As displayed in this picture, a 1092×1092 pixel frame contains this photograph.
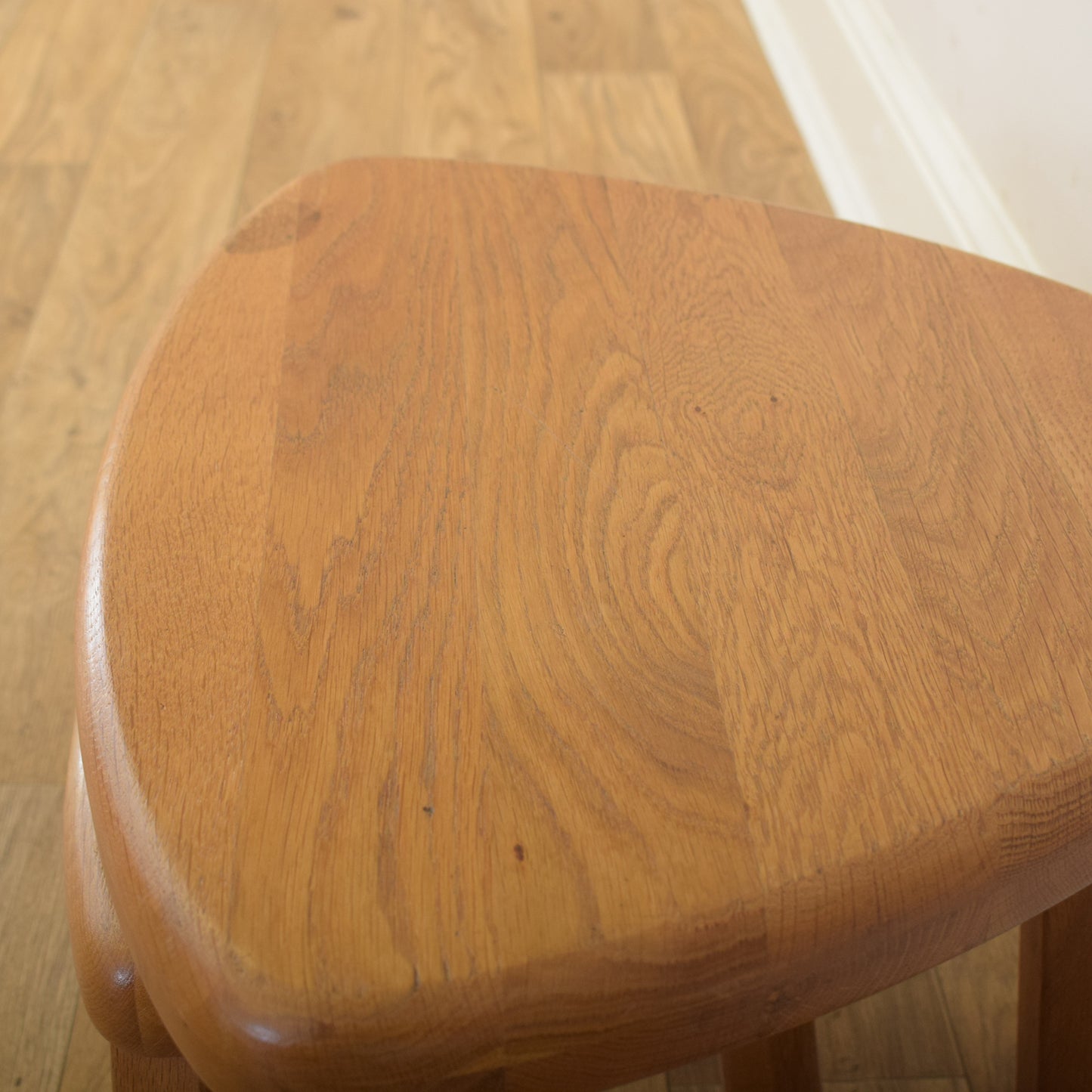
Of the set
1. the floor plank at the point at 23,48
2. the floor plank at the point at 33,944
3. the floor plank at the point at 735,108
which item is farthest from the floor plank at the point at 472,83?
the floor plank at the point at 33,944

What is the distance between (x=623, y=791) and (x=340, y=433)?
17 cm

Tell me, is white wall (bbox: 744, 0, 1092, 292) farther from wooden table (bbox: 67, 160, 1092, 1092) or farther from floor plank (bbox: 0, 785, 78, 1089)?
floor plank (bbox: 0, 785, 78, 1089)

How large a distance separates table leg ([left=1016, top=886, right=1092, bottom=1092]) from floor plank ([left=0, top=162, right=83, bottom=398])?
964mm

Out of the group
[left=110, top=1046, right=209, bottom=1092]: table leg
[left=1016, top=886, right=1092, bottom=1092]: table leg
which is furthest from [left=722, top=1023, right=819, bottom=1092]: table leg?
[left=110, top=1046, right=209, bottom=1092]: table leg

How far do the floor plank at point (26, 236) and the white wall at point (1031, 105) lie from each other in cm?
89

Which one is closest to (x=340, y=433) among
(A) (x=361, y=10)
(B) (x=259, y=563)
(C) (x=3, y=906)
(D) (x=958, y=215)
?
(B) (x=259, y=563)

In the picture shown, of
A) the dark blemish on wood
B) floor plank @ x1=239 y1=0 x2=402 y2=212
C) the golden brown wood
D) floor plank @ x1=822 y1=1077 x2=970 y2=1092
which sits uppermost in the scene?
the dark blemish on wood

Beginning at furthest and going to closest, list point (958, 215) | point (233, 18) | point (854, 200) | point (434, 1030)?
1. point (233, 18)
2. point (854, 200)
3. point (958, 215)
4. point (434, 1030)

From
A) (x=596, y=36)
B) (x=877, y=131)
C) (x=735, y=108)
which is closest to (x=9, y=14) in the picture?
(x=596, y=36)

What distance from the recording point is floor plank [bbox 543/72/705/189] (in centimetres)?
132

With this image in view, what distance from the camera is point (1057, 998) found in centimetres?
52

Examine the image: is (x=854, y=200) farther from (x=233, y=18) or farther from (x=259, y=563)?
(x=259, y=563)

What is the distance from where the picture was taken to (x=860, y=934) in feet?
1.00

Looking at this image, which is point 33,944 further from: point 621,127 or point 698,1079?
point 621,127
